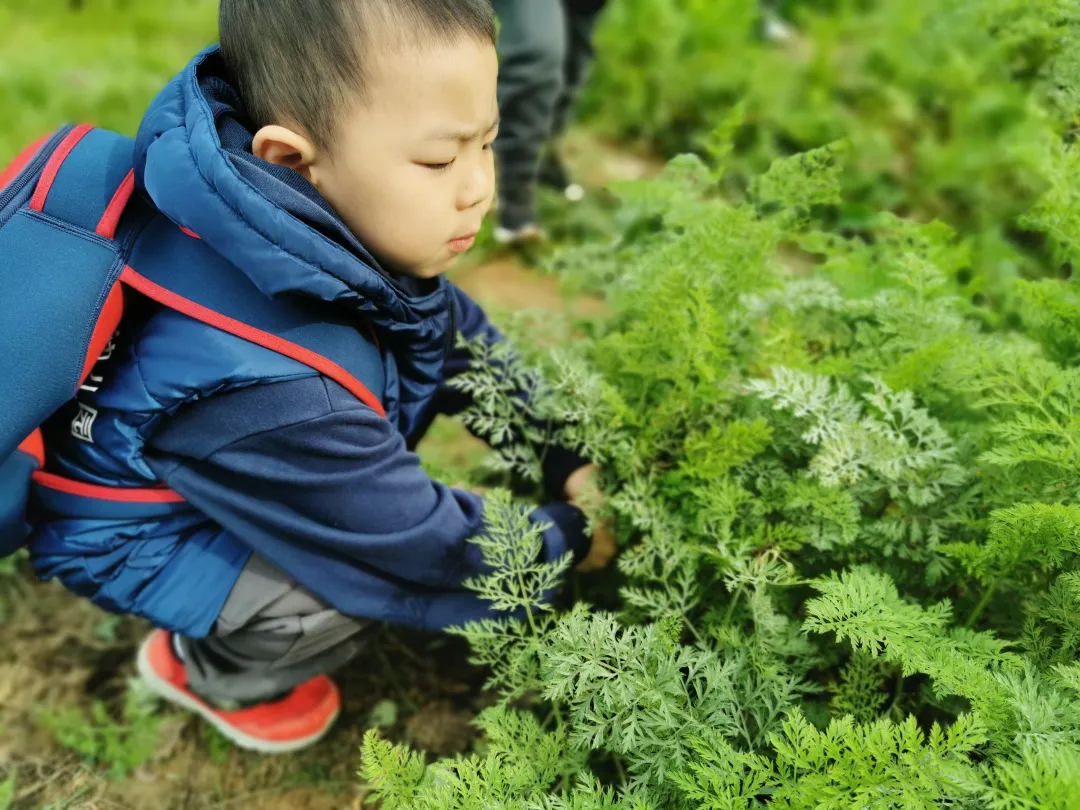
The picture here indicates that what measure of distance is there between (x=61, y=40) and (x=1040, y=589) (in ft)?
18.6

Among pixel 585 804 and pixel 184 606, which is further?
pixel 184 606

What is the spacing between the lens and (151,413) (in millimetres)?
1596

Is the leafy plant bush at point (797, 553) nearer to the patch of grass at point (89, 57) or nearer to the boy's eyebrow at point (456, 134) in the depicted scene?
the boy's eyebrow at point (456, 134)

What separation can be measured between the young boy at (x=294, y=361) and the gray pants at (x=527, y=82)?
1831 millimetres

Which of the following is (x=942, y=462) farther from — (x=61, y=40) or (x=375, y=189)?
(x=61, y=40)

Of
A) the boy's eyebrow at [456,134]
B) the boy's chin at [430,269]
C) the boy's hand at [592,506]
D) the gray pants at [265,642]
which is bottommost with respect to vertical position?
the gray pants at [265,642]

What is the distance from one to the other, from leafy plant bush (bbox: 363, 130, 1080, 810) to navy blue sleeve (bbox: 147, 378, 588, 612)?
0.12m

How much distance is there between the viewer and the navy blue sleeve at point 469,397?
6.70ft

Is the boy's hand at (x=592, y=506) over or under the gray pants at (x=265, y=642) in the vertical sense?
over

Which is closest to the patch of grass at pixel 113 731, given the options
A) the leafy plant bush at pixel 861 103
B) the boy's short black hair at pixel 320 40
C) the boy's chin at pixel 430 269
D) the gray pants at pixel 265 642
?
the gray pants at pixel 265 642

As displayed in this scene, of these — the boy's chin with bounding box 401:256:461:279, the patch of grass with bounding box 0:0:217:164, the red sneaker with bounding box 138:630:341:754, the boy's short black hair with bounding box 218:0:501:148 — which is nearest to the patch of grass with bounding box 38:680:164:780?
the red sneaker with bounding box 138:630:341:754

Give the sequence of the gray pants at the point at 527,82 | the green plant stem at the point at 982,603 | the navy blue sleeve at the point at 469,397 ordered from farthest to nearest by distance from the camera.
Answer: the gray pants at the point at 527,82 < the navy blue sleeve at the point at 469,397 < the green plant stem at the point at 982,603

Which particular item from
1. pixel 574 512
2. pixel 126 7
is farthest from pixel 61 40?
pixel 574 512

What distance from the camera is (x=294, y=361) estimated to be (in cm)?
156
